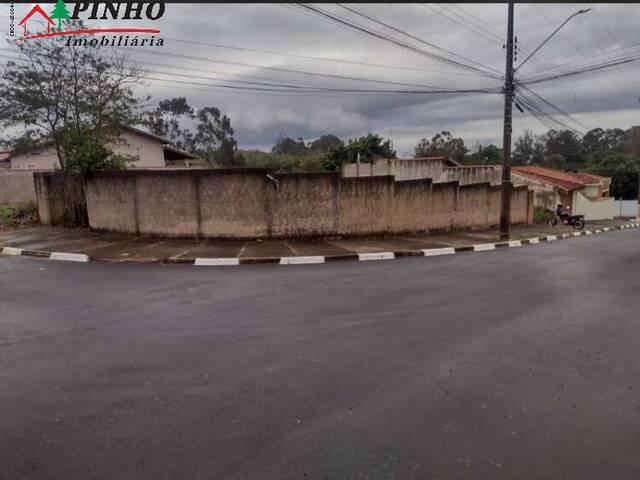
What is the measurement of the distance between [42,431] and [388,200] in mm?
12735

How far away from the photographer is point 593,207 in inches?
1475

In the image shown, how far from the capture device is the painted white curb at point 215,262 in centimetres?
989

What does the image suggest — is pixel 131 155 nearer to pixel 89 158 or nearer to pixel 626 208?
pixel 89 158

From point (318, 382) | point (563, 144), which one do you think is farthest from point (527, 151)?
point (318, 382)

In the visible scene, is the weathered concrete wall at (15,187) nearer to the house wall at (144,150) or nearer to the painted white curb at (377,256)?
the house wall at (144,150)

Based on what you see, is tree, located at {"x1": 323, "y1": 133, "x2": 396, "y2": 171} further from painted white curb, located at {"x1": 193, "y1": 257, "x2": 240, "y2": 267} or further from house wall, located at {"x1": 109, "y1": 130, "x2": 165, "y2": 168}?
painted white curb, located at {"x1": 193, "y1": 257, "x2": 240, "y2": 267}

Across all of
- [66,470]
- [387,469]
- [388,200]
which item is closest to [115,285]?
[66,470]

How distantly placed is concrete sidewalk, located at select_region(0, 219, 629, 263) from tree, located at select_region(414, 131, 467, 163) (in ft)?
163

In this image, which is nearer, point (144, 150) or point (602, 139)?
point (144, 150)

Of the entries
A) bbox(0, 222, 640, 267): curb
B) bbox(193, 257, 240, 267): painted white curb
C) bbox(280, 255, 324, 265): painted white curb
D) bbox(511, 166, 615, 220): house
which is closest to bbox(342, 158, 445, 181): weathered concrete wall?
bbox(511, 166, 615, 220): house

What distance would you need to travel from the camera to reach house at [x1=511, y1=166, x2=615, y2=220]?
32531 millimetres

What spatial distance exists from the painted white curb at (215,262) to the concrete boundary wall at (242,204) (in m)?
2.86

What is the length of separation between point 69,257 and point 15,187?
14.3 m

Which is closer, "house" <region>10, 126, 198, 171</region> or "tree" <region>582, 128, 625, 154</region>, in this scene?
"house" <region>10, 126, 198, 171</region>
